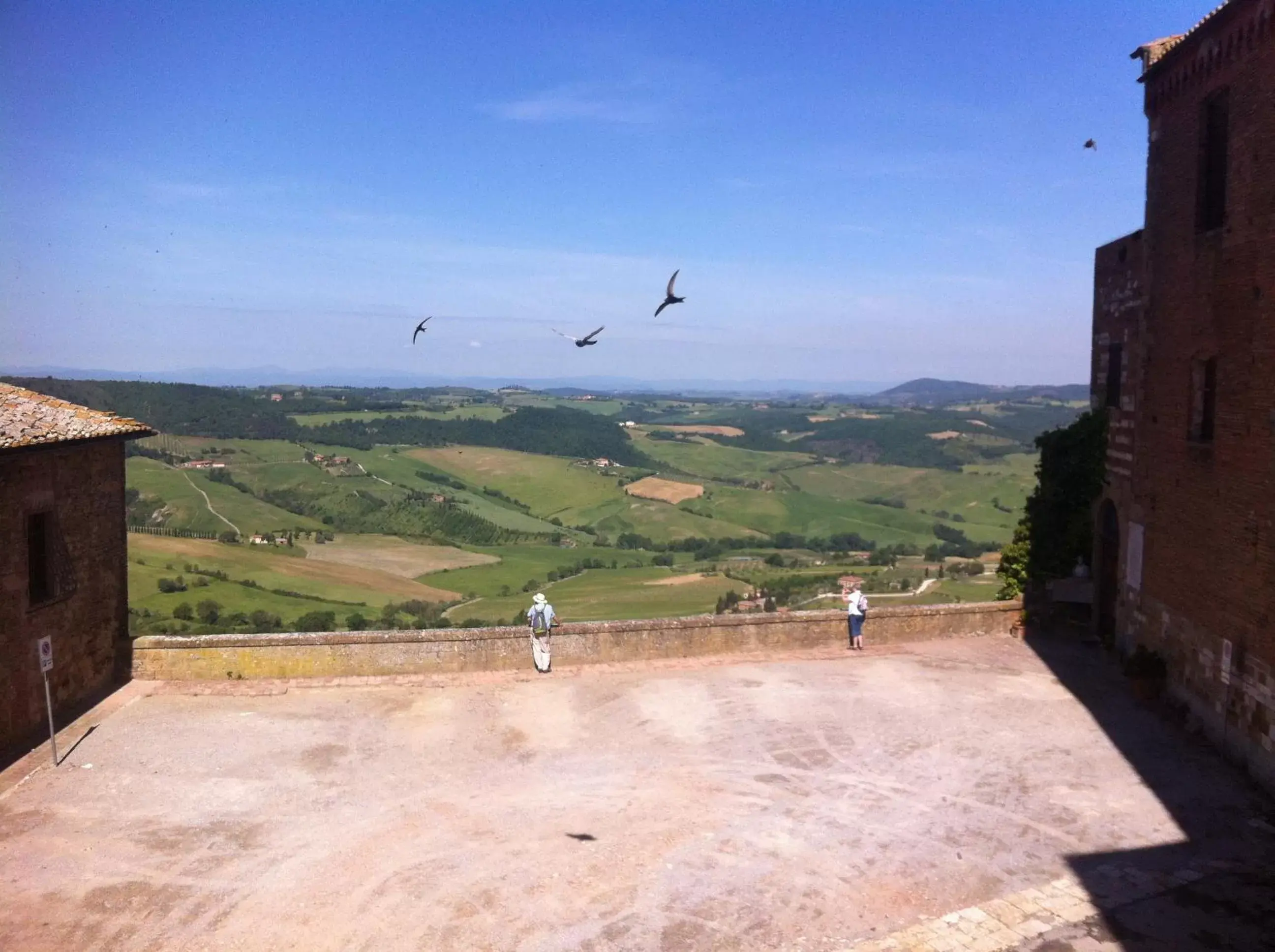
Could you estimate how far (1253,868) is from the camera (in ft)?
31.6

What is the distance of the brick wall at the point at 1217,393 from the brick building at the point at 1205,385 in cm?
3

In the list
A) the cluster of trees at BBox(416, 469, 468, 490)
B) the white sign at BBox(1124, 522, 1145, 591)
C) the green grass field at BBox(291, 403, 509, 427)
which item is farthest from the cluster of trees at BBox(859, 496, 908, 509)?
the white sign at BBox(1124, 522, 1145, 591)

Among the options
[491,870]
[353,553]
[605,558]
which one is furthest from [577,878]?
[605,558]

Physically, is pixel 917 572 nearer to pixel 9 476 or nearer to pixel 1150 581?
pixel 1150 581

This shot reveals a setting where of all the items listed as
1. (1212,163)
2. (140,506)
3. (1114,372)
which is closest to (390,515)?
(140,506)

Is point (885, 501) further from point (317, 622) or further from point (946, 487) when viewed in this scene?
point (317, 622)

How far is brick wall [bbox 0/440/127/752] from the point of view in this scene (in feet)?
41.3

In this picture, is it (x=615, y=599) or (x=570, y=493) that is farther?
(x=570, y=493)

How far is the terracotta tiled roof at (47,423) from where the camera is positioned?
42.5 feet

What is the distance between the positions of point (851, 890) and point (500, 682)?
787cm

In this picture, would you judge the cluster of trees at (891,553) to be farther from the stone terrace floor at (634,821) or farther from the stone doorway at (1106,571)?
the stone terrace floor at (634,821)

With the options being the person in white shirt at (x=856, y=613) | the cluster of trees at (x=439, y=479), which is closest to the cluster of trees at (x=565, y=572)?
the cluster of trees at (x=439, y=479)

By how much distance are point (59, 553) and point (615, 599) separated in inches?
1495

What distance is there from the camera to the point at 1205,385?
1405cm
